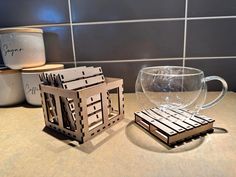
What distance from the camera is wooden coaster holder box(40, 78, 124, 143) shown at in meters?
0.43

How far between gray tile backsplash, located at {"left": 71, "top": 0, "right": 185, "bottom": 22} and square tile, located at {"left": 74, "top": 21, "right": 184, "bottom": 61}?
0.03 metres

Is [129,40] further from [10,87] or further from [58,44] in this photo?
[10,87]

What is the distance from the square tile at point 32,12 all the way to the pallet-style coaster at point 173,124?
1.83ft

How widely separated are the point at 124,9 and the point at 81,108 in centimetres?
52

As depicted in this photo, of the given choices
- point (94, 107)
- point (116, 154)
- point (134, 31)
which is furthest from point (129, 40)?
point (116, 154)

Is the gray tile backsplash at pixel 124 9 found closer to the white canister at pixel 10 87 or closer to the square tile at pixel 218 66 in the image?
the square tile at pixel 218 66

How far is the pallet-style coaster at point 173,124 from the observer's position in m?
0.43

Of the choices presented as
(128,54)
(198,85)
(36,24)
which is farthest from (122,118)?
(36,24)

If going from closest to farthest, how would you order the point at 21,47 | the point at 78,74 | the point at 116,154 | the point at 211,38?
the point at 116,154 < the point at 78,74 < the point at 21,47 < the point at 211,38

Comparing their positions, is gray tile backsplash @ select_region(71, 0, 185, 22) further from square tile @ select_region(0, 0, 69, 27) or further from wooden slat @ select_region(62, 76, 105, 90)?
wooden slat @ select_region(62, 76, 105, 90)

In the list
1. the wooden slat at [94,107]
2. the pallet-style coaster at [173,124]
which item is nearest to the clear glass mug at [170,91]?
the pallet-style coaster at [173,124]

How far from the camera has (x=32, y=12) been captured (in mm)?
788

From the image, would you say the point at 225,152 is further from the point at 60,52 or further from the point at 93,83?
the point at 60,52

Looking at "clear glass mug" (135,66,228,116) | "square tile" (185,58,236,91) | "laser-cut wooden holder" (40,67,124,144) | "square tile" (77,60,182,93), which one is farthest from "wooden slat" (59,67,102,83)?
"square tile" (185,58,236,91)
